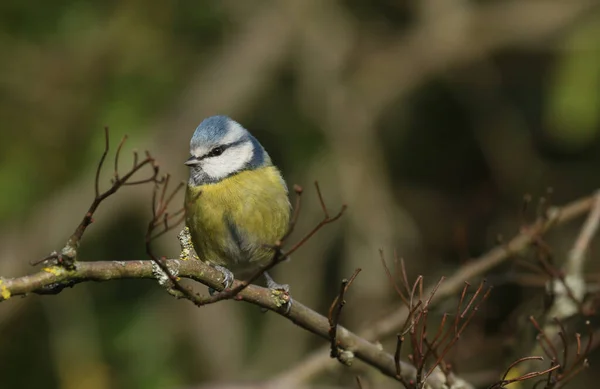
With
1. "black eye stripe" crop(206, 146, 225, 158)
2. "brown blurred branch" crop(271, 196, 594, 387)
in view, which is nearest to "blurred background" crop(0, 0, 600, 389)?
"brown blurred branch" crop(271, 196, 594, 387)

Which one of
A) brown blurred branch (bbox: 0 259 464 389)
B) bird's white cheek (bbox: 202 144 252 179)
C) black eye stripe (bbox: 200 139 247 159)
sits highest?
black eye stripe (bbox: 200 139 247 159)

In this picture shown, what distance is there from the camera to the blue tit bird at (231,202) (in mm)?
2434

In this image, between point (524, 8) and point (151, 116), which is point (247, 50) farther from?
point (524, 8)

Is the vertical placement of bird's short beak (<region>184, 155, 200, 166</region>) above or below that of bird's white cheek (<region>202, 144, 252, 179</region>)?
above

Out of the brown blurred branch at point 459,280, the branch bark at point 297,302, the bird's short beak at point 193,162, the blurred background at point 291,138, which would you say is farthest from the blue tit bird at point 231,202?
the blurred background at point 291,138

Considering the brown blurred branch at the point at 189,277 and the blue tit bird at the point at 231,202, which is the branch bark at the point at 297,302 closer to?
the brown blurred branch at the point at 189,277

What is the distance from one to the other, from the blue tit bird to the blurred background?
4.00ft

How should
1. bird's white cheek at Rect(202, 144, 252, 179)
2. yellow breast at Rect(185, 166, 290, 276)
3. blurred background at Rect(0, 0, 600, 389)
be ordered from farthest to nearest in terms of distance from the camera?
1. blurred background at Rect(0, 0, 600, 389)
2. bird's white cheek at Rect(202, 144, 252, 179)
3. yellow breast at Rect(185, 166, 290, 276)

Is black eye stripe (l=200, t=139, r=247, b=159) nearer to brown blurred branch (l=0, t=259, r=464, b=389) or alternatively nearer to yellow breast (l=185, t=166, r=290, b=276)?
yellow breast (l=185, t=166, r=290, b=276)

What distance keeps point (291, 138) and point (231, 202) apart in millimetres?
1980

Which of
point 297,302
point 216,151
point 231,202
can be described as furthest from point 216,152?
point 297,302

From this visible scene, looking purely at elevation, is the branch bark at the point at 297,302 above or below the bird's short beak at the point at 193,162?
below

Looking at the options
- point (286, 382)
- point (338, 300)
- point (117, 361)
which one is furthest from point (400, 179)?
point (338, 300)

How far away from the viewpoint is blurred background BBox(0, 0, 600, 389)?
12.8 feet
